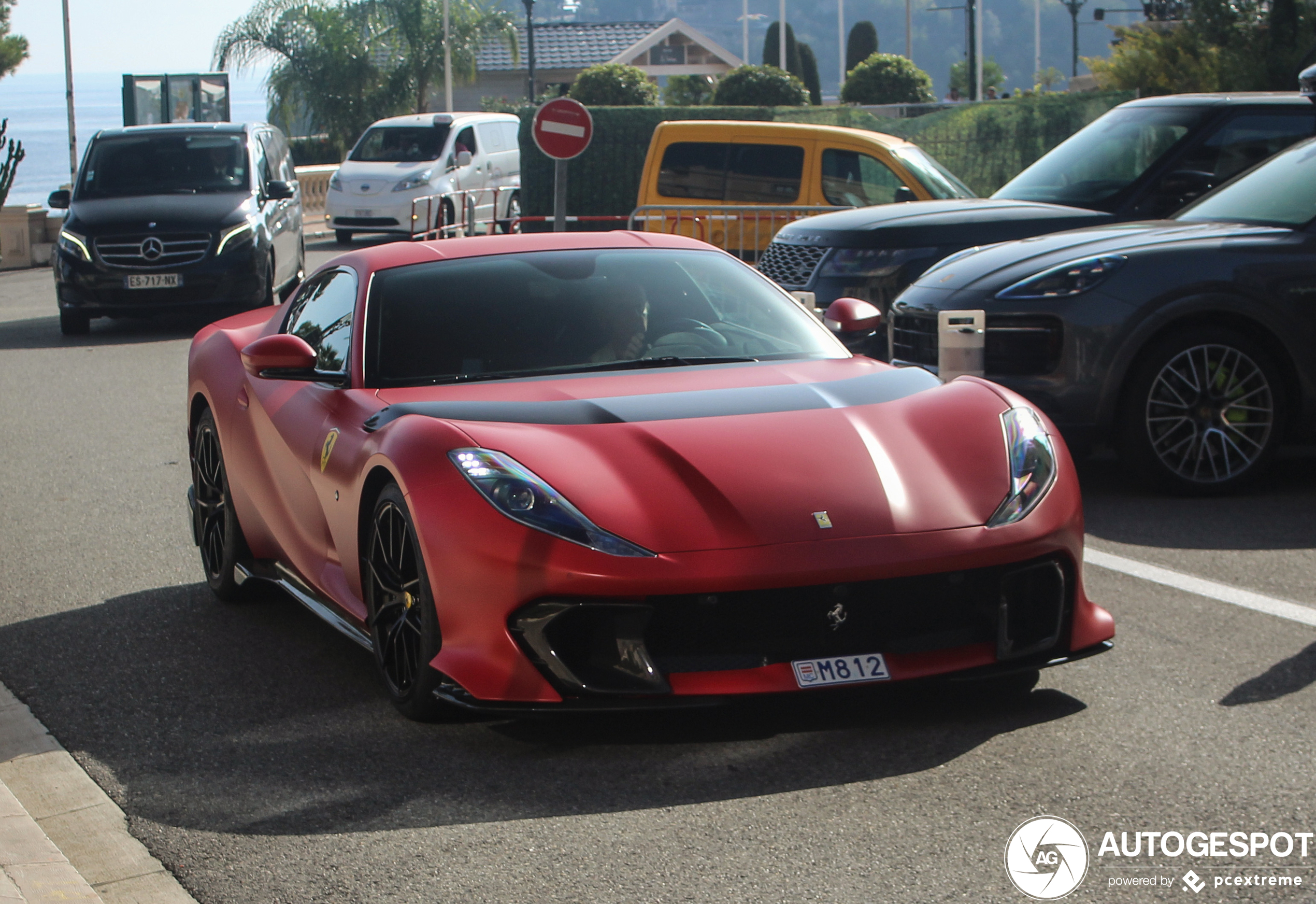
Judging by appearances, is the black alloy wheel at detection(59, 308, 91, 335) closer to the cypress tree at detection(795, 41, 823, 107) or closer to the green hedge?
the green hedge

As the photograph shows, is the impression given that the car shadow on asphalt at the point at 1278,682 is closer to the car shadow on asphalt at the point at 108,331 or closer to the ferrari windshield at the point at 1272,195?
the ferrari windshield at the point at 1272,195

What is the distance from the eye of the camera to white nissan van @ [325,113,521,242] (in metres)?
28.2

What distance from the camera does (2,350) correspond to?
16.3m

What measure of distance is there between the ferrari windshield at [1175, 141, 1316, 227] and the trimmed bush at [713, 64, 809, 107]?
2735cm

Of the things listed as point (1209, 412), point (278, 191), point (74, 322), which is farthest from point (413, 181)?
point (1209, 412)

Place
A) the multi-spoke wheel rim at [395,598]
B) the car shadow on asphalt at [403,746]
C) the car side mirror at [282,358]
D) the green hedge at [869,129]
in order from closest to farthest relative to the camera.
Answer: the car shadow on asphalt at [403,746], the multi-spoke wheel rim at [395,598], the car side mirror at [282,358], the green hedge at [869,129]

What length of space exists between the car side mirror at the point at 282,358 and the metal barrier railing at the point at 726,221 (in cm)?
1113

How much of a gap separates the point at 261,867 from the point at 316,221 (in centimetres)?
3359

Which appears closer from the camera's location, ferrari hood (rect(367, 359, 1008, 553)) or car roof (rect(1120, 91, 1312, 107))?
ferrari hood (rect(367, 359, 1008, 553))

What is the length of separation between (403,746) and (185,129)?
15.0 metres

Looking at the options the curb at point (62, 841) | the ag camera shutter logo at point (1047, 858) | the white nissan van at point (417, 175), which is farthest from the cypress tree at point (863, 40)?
the ag camera shutter logo at point (1047, 858)

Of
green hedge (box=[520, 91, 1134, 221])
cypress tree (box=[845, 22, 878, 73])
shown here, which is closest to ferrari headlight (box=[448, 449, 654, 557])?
green hedge (box=[520, 91, 1134, 221])

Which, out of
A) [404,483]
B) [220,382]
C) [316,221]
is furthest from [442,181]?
[404,483]

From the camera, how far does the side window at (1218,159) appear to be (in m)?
10.8
